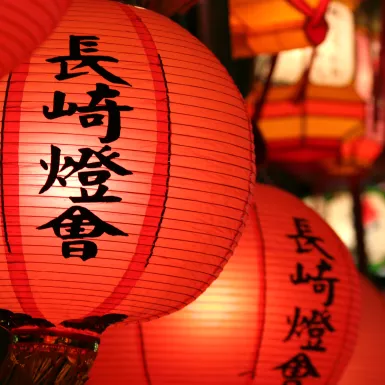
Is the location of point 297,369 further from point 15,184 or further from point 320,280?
point 15,184

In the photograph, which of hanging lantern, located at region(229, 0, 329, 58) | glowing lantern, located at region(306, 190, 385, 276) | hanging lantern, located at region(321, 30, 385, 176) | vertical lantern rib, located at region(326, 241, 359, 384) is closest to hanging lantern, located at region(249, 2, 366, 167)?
hanging lantern, located at region(321, 30, 385, 176)

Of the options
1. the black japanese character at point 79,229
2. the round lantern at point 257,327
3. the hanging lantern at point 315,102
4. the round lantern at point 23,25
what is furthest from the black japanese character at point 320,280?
the hanging lantern at point 315,102

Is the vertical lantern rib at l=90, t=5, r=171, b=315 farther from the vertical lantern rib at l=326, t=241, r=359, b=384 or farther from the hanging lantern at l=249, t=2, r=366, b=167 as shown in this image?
the hanging lantern at l=249, t=2, r=366, b=167

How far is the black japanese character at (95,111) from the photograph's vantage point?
200cm

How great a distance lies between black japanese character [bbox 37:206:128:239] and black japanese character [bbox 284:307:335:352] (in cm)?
89

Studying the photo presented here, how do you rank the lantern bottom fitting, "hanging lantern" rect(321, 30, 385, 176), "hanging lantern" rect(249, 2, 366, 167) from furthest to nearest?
"hanging lantern" rect(321, 30, 385, 176) → "hanging lantern" rect(249, 2, 366, 167) → the lantern bottom fitting

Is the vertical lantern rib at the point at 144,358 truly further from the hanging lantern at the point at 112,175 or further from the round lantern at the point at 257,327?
the hanging lantern at the point at 112,175

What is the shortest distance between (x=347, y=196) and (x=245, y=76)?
11.2ft

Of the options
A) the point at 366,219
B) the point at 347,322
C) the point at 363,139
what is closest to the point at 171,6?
the point at 347,322

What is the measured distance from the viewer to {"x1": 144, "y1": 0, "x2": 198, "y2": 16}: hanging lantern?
2824mm

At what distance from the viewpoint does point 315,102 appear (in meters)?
5.06

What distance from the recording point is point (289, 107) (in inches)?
201

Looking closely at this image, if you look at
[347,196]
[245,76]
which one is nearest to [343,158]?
[245,76]

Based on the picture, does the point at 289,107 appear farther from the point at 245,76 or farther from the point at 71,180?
the point at 71,180
